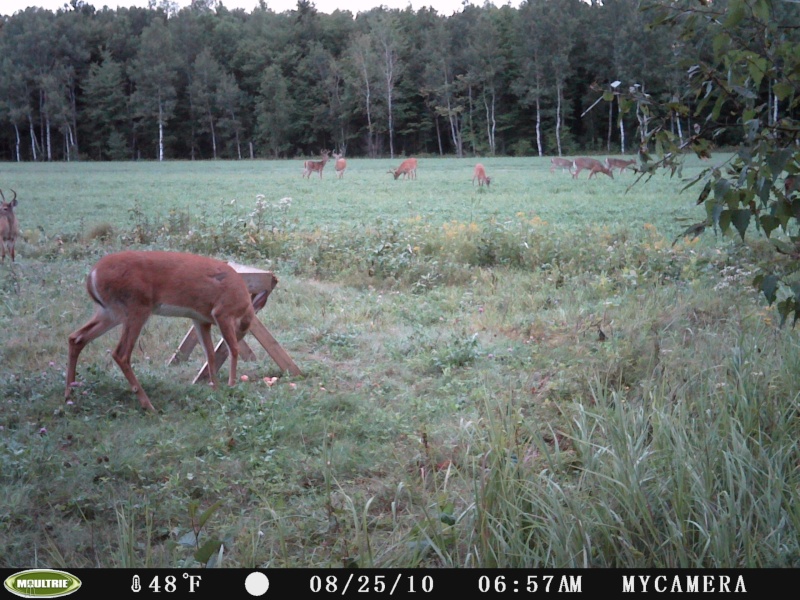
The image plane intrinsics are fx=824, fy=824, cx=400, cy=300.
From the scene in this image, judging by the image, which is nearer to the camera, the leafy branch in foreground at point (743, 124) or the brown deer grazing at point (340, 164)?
the leafy branch in foreground at point (743, 124)

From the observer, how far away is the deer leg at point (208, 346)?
17.3 ft

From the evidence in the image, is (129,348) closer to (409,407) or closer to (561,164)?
Result: (409,407)

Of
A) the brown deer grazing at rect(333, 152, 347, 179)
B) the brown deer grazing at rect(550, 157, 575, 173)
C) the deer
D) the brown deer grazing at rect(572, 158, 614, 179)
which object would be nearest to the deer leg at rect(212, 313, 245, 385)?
the deer

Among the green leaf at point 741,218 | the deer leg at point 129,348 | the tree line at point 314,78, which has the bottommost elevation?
the deer leg at point 129,348

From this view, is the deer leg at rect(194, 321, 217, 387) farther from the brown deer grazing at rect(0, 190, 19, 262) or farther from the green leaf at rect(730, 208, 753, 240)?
the brown deer grazing at rect(0, 190, 19, 262)

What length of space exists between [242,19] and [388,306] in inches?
223

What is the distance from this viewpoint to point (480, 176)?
14766mm

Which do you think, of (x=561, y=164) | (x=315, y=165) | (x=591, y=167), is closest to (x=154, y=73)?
(x=315, y=165)

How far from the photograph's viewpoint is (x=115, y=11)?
999 cm

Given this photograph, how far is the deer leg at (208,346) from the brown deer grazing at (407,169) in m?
8.20

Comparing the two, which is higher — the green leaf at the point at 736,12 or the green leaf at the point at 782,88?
the green leaf at the point at 736,12
